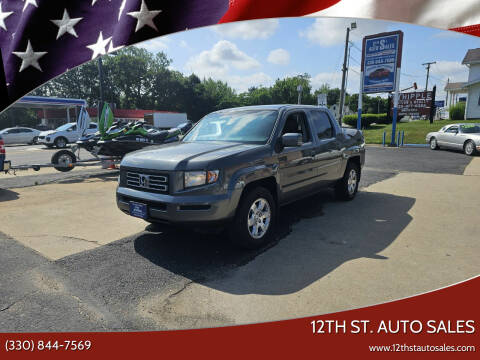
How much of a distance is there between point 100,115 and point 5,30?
6.84 meters

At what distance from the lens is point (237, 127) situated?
4.75 metres

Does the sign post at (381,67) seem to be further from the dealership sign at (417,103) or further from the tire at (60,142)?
the tire at (60,142)

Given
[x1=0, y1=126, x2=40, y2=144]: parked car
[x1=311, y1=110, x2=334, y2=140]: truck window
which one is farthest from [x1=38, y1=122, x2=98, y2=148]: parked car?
[x1=311, y1=110, x2=334, y2=140]: truck window

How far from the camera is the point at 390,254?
12.6ft

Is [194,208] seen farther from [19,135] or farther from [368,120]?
[368,120]

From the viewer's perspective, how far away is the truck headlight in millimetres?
3580

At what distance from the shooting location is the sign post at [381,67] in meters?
19.5

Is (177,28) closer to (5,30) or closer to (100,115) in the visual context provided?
(5,30)

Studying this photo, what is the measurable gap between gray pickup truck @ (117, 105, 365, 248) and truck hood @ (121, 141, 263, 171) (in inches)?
0.4

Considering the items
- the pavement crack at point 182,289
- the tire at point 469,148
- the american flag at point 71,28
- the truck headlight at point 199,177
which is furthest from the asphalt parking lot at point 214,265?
the tire at point 469,148

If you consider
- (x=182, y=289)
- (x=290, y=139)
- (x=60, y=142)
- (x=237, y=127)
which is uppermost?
(x=237, y=127)

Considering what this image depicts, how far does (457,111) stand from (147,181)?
3323cm

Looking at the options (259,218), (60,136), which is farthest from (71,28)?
(60,136)

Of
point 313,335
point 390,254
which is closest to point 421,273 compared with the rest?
point 390,254
